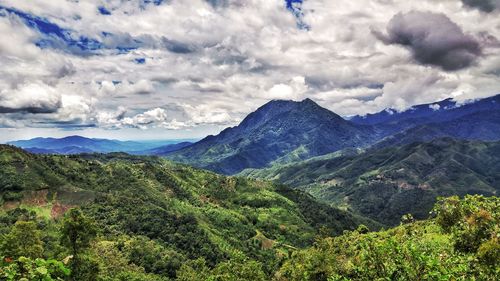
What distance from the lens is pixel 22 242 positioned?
101875 millimetres

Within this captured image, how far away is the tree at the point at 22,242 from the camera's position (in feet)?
297

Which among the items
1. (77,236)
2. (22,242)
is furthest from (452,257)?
(22,242)

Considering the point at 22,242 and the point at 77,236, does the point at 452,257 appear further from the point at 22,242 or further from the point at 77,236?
the point at 22,242

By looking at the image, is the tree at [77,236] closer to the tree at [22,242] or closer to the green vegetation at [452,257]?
the tree at [22,242]

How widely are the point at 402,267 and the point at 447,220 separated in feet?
132

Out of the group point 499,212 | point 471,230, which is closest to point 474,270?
point 471,230

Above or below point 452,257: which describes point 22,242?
below

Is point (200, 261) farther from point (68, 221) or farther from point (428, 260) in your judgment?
point (428, 260)

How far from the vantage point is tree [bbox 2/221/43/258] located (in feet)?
297

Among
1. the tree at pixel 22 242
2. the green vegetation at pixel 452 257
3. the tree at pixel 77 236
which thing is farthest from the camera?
the tree at pixel 77 236

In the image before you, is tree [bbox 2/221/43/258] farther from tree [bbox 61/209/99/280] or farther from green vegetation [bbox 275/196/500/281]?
green vegetation [bbox 275/196/500/281]

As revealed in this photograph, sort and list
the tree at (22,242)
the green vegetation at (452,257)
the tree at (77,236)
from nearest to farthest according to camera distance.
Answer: the green vegetation at (452,257), the tree at (22,242), the tree at (77,236)

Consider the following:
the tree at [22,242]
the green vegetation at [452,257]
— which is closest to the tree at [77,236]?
the tree at [22,242]

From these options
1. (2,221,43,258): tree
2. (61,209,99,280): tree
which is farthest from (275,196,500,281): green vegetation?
(2,221,43,258): tree
